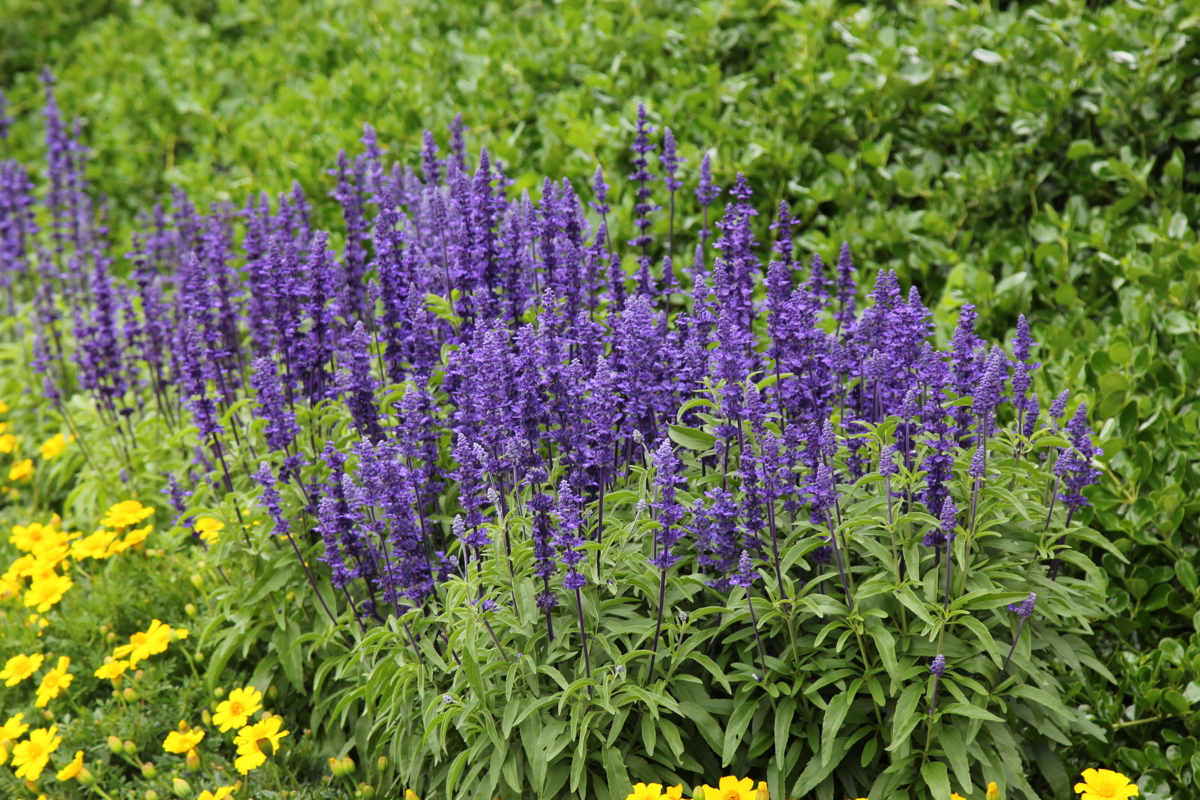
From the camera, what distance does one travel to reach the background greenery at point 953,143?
14.7 feet

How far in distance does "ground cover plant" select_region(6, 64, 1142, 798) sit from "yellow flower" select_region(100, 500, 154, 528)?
0.78 metres

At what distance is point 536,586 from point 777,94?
427 centimetres

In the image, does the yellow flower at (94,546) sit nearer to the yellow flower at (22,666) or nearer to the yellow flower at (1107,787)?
the yellow flower at (22,666)

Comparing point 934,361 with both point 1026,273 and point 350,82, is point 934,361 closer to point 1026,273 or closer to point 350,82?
point 1026,273

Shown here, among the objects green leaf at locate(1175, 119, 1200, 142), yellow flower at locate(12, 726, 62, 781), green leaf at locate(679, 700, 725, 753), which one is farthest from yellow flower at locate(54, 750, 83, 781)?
green leaf at locate(1175, 119, 1200, 142)

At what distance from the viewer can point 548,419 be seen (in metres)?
3.52

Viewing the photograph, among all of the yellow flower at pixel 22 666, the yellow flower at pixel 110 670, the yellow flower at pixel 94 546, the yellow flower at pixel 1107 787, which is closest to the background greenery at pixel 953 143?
the yellow flower at pixel 1107 787

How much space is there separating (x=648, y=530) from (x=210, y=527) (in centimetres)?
242

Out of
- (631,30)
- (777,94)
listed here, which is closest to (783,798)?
(777,94)

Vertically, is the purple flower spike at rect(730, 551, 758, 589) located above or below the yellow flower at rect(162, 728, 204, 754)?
above

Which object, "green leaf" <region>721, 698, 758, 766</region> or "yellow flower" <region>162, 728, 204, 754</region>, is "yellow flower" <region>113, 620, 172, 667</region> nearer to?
"yellow flower" <region>162, 728, 204, 754</region>

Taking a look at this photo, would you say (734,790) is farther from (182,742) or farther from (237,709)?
(182,742)

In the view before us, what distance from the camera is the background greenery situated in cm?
448

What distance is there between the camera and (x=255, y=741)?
12.3ft
